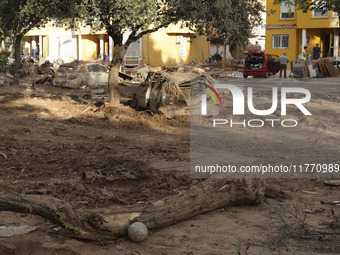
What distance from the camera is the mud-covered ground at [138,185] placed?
19.8 ft

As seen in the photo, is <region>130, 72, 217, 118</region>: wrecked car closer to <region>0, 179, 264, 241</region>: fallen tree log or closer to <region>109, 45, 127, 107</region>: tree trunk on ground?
<region>109, 45, 127, 107</region>: tree trunk on ground

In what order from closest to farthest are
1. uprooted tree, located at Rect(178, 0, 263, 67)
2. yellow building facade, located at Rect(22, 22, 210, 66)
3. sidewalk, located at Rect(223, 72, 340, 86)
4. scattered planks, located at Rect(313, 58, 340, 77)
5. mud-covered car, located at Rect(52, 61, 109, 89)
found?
uprooted tree, located at Rect(178, 0, 263, 67) → mud-covered car, located at Rect(52, 61, 109, 89) → sidewalk, located at Rect(223, 72, 340, 86) → scattered planks, located at Rect(313, 58, 340, 77) → yellow building facade, located at Rect(22, 22, 210, 66)

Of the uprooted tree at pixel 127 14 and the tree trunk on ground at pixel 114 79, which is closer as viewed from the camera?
the uprooted tree at pixel 127 14

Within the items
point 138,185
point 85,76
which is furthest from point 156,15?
point 85,76

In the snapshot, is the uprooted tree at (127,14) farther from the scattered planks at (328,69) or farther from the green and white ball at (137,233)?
the scattered planks at (328,69)

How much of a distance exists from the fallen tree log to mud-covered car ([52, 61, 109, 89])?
17951mm

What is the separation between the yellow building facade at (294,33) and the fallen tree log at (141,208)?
3379 cm

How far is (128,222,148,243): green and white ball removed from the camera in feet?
20.1

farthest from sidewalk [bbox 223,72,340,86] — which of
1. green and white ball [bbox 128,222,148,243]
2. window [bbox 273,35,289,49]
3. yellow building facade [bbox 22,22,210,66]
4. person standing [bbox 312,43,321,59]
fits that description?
green and white ball [bbox 128,222,148,243]

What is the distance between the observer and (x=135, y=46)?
4112cm

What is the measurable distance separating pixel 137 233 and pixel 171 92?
10.1 meters

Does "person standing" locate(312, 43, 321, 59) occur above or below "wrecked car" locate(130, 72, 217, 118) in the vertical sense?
above

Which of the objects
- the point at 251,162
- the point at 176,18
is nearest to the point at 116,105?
the point at 176,18

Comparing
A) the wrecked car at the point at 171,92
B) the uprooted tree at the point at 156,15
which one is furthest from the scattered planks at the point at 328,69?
the wrecked car at the point at 171,92
